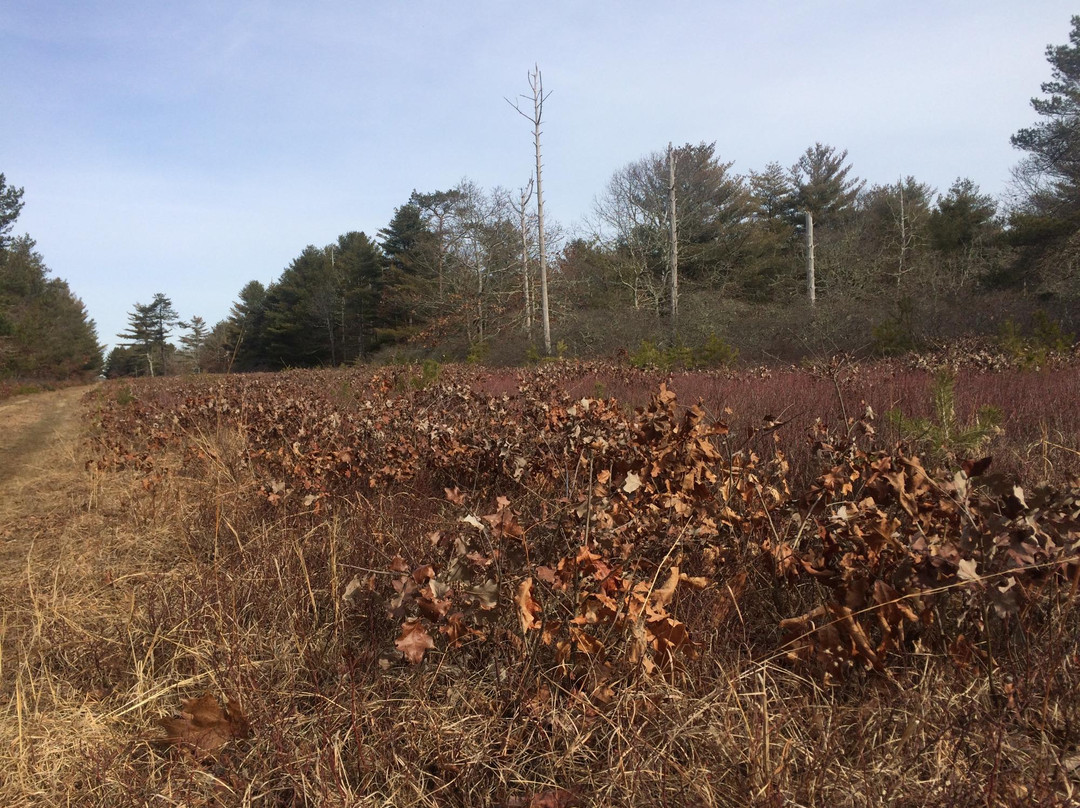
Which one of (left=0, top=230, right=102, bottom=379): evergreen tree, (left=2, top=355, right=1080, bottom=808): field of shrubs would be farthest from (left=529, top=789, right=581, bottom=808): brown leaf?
Answer: (left=0, top=230, right=102, bottom=379): evergreen tree

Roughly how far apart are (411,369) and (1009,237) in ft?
67.0

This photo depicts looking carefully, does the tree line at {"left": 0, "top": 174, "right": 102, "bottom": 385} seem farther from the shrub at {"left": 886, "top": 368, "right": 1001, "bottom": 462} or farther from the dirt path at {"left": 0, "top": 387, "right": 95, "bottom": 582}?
the shrub at {"left": 886, "top": 368, "right": 1001, "bottom": 462}

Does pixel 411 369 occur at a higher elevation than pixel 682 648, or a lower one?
higher

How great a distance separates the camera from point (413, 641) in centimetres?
180

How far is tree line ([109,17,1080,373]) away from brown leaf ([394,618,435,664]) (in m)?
12.6

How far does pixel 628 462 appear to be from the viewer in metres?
2.87

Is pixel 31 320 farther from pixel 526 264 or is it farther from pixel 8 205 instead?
pixel 526 264

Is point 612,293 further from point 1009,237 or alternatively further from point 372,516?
point 372,516

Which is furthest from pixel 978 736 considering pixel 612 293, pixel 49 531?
pixel 612 293

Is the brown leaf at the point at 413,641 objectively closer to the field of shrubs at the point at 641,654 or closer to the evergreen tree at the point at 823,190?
the field of shrubs at the point at 641,654

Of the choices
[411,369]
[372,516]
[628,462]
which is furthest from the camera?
[411,369]

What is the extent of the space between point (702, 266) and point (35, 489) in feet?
88.2

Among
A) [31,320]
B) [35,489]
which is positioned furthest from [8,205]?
[35,489]

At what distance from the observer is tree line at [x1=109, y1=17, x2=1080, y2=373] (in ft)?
61.9
